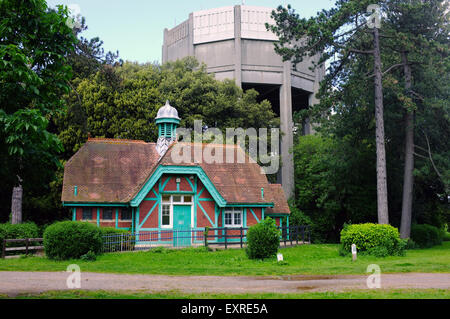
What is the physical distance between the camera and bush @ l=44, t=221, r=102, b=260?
20531 millimetres

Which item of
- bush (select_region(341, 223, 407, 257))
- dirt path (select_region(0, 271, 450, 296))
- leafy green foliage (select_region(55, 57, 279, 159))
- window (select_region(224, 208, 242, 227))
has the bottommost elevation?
dirt path (select_region(0, 271, 450, 296))

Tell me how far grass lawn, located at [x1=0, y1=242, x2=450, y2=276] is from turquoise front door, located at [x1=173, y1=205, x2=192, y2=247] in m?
3.40

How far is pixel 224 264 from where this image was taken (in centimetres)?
1992

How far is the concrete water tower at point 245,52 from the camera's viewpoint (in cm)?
4588

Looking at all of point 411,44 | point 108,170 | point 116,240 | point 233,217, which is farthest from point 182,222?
point 411,44

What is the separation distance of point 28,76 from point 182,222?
1952 centimetres

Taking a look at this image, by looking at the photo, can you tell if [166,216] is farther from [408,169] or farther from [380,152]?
[408,169]

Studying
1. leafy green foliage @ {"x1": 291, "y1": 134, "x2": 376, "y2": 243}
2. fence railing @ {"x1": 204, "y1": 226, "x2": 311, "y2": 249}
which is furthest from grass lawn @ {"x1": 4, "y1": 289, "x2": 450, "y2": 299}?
leafy green foliage @ {"x1": 291, "y1": 134, "x2": 376, "y2": 243}

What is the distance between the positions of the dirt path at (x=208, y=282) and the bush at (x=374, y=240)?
675 cm

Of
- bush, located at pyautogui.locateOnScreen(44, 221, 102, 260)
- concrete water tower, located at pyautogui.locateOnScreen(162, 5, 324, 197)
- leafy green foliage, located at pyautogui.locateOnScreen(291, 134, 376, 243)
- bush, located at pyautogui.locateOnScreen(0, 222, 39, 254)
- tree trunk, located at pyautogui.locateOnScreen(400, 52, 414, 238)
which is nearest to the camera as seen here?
bush, located at pyautogui.locateOnScreen(44, 221, 102, 260)

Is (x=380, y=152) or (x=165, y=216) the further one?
(x=165, y=216)

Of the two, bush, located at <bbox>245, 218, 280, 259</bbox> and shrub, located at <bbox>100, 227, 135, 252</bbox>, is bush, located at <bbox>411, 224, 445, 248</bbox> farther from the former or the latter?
shrub, located at <bbox>100, 227, 135, 252</bbox>

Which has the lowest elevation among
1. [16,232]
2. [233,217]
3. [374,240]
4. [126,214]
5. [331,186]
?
[374,240]
